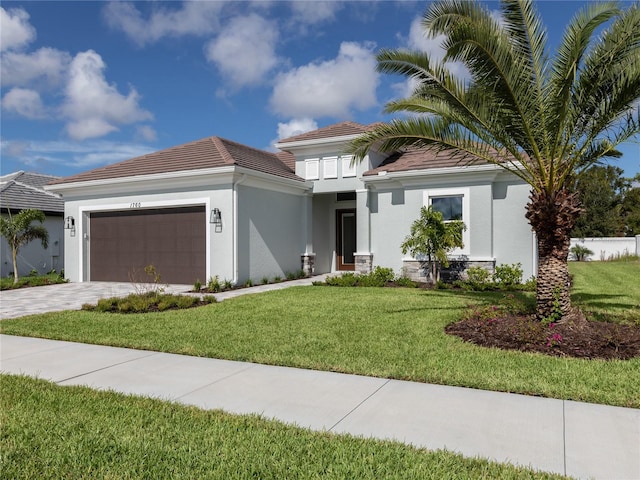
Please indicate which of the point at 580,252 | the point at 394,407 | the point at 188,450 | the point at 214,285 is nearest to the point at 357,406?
the point at 394,407

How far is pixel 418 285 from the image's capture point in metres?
Answer: 14.5

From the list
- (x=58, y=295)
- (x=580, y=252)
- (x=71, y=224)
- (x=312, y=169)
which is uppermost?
(x=312, y=169)

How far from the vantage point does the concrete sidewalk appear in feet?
11.3

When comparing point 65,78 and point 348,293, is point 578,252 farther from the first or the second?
point 65,78

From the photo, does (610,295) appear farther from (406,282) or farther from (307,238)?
(307,238)

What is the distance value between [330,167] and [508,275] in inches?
305

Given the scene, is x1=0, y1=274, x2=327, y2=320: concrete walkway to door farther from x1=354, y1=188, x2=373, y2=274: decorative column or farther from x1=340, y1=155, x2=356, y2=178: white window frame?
x1=340, y1=155, x2=356, y2=178: white window frame

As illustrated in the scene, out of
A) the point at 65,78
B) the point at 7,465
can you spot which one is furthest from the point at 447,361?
the point at 65,78

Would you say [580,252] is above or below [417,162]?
below

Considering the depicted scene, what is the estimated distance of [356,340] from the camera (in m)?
7.04

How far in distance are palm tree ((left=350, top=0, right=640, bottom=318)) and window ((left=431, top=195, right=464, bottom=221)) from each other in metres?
6.73

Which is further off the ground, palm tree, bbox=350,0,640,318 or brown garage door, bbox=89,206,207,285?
palm tree, bbox=350,0,640,318

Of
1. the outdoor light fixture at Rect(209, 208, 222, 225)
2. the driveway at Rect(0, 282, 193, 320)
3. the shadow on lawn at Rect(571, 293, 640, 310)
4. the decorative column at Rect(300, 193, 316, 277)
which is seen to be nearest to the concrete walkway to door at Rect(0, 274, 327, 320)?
the driveway at Rect(0, 282, 193, 320)

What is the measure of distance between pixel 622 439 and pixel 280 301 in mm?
8319
